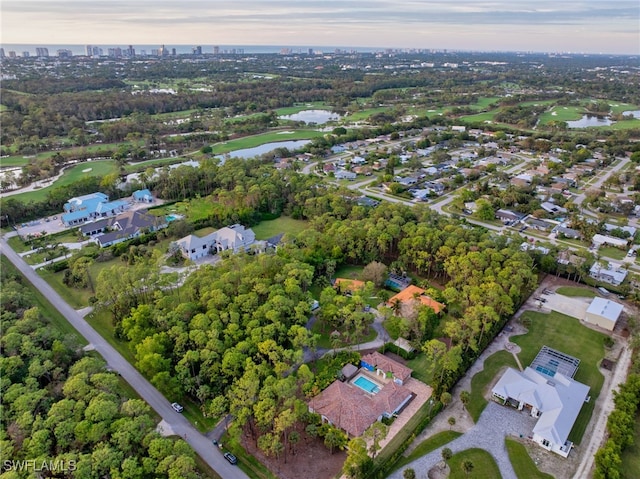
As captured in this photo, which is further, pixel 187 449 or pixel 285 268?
pixel 285 268

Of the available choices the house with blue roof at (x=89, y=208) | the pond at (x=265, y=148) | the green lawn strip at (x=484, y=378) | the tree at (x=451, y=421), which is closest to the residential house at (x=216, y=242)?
the house with blue roof at (x=89, y=208)

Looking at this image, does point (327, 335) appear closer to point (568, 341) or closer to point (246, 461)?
point (246, 461)

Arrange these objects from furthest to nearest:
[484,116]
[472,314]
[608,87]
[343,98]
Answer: [608,87] → [343,98] → [484,116] → [472,314]

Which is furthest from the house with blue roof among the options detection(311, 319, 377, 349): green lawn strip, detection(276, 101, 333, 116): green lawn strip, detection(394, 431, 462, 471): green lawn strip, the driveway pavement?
detection(276, 101, 333, 116): green lawn strip

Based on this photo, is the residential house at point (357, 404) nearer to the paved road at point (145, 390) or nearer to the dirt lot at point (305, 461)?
the dirt lot at point (305, 461)

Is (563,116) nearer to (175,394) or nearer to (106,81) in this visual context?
(175,394)

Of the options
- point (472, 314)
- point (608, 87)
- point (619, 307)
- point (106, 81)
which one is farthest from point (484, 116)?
point (106, 81)

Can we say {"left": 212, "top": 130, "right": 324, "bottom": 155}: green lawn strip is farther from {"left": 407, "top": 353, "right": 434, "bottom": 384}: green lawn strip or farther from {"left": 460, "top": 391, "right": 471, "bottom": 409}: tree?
{"left": 460, "top": 391, "right": 471, "bottom": 409}: tree
